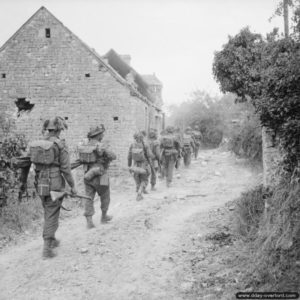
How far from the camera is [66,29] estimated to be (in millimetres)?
13422

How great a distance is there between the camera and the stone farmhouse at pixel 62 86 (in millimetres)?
13328

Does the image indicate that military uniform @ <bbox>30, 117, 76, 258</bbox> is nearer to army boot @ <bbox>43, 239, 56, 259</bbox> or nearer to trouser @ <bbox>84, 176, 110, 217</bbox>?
army boot @ <bbox>43, 239, 56, 259</bbox>

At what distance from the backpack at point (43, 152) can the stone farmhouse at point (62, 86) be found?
8.25 m

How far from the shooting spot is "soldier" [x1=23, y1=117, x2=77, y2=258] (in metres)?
5.01

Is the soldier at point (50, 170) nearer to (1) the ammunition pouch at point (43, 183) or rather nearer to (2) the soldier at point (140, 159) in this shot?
(1) the ammunition pouch at point (43, 183)

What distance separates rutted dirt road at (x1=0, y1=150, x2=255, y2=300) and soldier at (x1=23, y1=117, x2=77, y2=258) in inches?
16.0

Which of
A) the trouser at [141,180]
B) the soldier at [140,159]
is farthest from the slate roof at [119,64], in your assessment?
the trouser at [141,180]

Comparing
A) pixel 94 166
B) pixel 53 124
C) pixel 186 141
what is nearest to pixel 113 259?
pixel 94 166

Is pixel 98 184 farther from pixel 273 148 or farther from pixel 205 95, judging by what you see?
pixel 205 95

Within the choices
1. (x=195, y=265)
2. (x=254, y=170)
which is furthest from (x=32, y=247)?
(x=254, y=170)

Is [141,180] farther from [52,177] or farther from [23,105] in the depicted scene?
[23,105]

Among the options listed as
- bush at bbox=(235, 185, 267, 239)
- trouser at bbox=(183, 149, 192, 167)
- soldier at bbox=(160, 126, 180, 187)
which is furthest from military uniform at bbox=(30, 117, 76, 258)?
trouser at bbox=(183, 149, 192, 167)

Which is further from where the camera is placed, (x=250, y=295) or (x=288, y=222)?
(x=288, y=222)

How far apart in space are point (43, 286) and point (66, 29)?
455 inches
